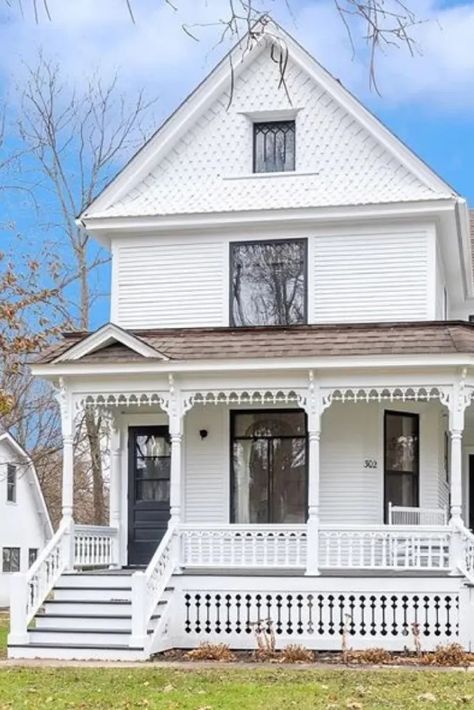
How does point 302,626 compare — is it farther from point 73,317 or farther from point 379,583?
point 73,317

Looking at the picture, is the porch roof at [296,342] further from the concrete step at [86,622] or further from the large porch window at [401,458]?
the concrete step at [86,622]

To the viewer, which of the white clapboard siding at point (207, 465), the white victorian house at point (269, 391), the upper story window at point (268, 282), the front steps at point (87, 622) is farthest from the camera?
the upper story window at point (268, 282)

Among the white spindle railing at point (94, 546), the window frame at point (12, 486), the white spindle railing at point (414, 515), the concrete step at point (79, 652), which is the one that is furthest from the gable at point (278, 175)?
the window frame at point (12, 486)

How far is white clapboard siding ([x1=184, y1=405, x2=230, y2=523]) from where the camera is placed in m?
17.2

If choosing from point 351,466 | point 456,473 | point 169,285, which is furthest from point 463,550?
point 169,285

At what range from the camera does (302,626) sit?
1487 cm

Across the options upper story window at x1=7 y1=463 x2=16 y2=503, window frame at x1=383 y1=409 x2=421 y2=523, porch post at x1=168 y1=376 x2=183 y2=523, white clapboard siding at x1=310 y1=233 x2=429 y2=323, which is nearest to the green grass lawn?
porch post at x1=168 y1=376 x2=183 y2=523

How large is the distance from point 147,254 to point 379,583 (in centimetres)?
666

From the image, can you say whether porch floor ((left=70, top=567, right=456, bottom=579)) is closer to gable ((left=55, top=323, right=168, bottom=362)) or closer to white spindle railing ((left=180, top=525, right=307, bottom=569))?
white spindle railing ((left=180, top=525, right=307, bottom=569))

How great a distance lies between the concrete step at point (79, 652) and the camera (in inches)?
544

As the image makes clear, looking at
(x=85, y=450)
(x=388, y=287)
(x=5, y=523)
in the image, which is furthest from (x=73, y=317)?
(x=388, y=287)

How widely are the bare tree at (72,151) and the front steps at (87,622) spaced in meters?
15.8

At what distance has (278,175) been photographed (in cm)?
1812

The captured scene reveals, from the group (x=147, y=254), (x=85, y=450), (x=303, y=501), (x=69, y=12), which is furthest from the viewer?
(x=85, y=450)
